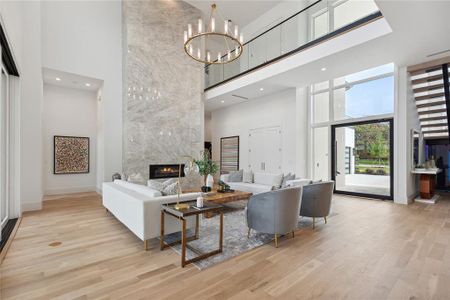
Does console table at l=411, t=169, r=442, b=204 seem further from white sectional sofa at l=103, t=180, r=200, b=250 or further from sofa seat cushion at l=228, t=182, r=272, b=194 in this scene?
white sectional sofa at l=103, t=180, r=200, b=250

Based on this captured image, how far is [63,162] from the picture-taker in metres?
7.29

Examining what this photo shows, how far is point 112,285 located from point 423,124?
9122 mm

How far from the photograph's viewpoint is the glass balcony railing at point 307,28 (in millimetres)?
5758

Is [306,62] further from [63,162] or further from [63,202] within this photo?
[63,162]

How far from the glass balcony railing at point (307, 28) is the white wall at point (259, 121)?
5.26ft

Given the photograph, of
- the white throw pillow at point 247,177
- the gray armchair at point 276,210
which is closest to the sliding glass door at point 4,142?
the gray armchair at point 276,210

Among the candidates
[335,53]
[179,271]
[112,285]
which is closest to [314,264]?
[179,271]

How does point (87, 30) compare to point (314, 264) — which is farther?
point (87, 30)

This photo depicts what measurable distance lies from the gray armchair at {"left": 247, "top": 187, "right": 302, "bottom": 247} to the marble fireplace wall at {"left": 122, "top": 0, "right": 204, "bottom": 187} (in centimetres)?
453

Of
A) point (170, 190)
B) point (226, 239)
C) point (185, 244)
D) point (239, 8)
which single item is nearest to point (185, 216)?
point (185, 244)

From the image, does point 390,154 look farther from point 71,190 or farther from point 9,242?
point 71,190

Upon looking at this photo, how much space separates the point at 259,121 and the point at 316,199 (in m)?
5.42

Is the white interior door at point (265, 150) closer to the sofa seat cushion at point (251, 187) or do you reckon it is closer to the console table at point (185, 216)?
the sofa seat cushion at point (251, 187)

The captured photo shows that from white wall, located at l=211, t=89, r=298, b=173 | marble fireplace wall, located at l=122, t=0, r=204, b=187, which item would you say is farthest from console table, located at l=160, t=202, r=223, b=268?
white wall, located at l=211, t=89, r=298, b=173
